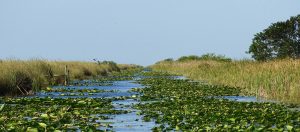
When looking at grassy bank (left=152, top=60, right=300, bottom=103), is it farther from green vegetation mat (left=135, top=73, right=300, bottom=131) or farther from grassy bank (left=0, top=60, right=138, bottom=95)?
grassy bank (left=0, top=60, right=138, bottom=95)

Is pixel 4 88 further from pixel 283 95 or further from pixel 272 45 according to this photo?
pixel 272 45

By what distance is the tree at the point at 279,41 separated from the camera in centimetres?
5881

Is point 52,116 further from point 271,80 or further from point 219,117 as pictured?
point 271,80

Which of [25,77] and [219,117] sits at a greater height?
[25,77]

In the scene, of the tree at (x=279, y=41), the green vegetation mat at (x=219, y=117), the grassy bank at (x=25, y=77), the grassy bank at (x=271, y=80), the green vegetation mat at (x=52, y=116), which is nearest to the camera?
the green vegetation mat at (x=219, y=117)

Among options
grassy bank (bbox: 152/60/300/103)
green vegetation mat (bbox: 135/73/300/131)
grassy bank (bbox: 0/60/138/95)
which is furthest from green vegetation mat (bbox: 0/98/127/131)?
grassy bank (bbox: 152/60/300/103)

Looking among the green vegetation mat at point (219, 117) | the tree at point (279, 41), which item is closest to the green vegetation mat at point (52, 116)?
the green vegetation mat at point (219, 117)

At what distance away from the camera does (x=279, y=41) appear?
60875mm

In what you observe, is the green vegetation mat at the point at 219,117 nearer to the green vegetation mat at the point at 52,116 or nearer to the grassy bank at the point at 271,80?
the green vegetation mat at the point at 52,116

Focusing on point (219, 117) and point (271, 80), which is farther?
point (271, 80)

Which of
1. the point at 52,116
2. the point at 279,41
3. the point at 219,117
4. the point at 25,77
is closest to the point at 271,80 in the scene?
the point at 219,117

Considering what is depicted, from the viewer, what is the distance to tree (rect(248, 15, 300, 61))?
58812mm

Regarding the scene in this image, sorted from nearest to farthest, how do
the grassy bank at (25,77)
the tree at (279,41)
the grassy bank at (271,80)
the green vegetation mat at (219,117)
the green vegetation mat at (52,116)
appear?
1. the green vegetation mat at (219,117)
2. the green vegetation mat at (52,116)
3. the grassy bank at (271,80)
4. the grassy bank at (25,77)
5. the tree at (279,41)

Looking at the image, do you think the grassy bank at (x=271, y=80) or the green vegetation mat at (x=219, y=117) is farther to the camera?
the grassy bank at (x=271, y=80)
